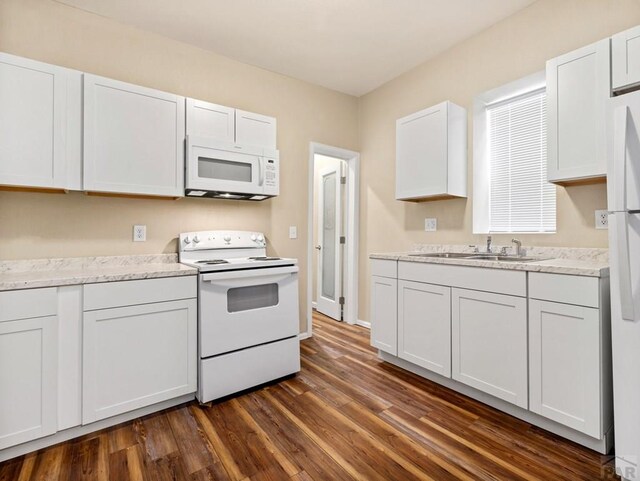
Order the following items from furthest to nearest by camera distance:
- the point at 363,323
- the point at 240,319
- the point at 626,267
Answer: the point at 363,323 → the point at 240,319 → the point at 626,267

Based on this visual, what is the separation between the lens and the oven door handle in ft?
7.14

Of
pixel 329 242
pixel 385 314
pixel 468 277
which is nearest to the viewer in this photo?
pixel 468 277

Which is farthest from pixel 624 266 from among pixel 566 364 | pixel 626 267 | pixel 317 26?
pixel 317 26

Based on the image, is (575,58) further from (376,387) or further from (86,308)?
(86,308)

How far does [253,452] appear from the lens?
1.71 meters

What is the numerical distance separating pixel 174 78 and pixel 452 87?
7.78ft

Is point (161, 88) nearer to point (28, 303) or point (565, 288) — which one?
point (28, 303)

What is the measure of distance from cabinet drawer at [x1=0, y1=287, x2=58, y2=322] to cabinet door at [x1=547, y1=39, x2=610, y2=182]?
2913 millimetres

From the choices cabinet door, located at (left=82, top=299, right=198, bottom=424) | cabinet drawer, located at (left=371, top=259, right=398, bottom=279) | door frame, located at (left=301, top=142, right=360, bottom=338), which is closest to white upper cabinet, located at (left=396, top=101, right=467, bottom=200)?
cabinet drawer, located at (left=371, top=259, right=398, bottom=279)

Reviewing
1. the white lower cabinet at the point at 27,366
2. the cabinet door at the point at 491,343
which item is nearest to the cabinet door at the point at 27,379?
the white lower cabinet at the point at 27,366

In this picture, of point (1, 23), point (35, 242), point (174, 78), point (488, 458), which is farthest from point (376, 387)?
point (1, 23)

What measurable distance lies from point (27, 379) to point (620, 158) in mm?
2911

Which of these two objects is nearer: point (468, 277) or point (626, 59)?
point (626, 59)

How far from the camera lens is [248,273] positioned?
2.33 m
